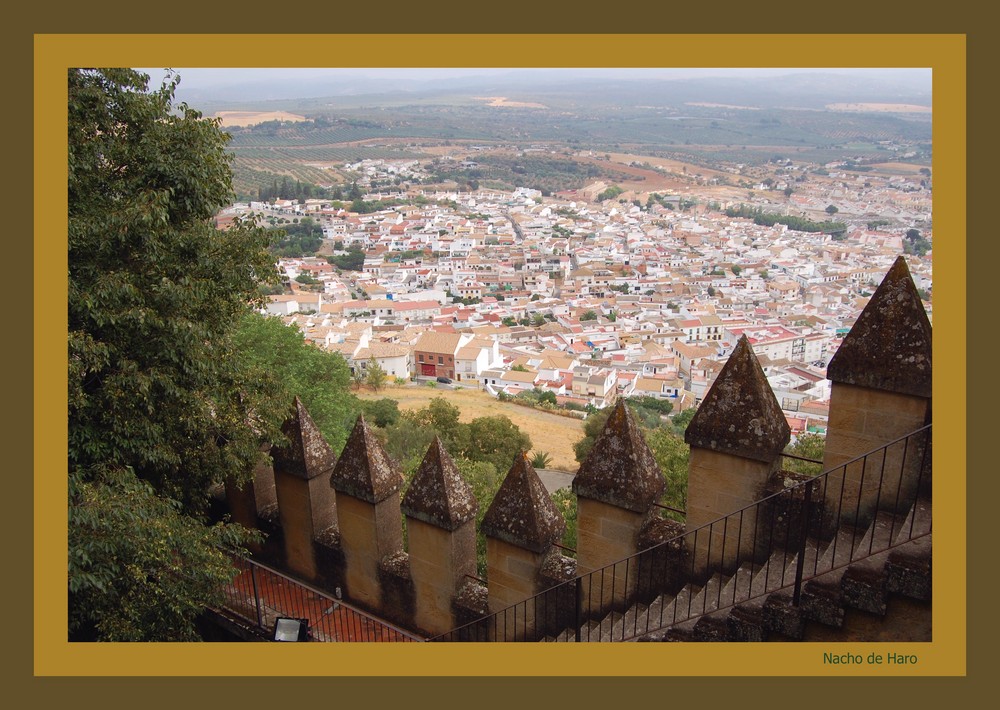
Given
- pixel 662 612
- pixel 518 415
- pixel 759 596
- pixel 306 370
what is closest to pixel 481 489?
pixel 306 370

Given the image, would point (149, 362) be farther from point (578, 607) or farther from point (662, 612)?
point (662, 612)

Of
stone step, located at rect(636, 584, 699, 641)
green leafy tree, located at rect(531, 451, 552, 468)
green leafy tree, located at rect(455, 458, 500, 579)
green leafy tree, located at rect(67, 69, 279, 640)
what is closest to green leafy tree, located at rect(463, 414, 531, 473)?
green leafy tree, located at rect(531, 451, 552, 468)

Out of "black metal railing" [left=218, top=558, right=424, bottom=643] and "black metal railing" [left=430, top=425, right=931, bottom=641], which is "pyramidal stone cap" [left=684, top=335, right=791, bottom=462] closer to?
"black metal railing" [left=430, top=425, right=931, bottom=641]

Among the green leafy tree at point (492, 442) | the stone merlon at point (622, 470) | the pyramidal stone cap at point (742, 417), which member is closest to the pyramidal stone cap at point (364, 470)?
the stone merlon at point (622, 470)

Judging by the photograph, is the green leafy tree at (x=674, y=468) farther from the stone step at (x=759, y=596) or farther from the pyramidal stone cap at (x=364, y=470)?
the stone step at (x=759, y=596)

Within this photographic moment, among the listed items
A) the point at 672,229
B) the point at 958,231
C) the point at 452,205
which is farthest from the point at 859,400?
the point at 452,205

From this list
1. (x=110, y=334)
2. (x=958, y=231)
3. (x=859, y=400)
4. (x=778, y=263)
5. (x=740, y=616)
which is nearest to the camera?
(x=958, y=231)

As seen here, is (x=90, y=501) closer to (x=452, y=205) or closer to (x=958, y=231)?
(x=958, y=231)
